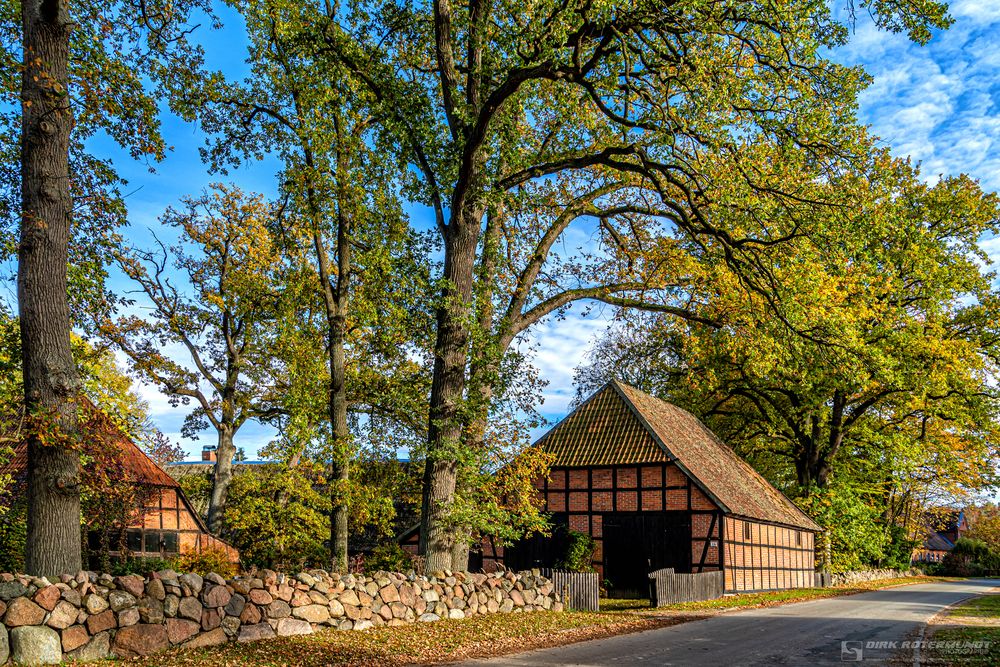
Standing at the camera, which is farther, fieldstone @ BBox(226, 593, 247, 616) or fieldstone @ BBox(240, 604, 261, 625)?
fieldstone @ BBox(240, 604, 261, 625)

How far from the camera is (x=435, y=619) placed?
14.6 metres

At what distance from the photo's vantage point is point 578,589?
19812 millimetres

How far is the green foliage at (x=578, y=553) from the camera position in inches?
987

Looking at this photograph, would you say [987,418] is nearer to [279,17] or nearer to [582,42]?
[582,42]

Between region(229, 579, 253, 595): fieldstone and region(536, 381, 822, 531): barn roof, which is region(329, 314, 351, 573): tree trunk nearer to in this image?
region(229, 579, 253, 595): fieldstone

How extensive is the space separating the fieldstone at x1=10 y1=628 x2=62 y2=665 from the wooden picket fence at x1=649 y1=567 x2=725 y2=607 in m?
15.2

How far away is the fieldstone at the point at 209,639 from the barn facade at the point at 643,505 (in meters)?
15.3

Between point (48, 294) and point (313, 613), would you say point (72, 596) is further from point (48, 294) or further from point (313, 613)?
point (48, 294)

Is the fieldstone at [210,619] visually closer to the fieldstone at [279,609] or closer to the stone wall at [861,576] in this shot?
the fieldstone at [279,609]

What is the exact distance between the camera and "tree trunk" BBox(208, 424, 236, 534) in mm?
29172

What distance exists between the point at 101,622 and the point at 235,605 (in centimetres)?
198

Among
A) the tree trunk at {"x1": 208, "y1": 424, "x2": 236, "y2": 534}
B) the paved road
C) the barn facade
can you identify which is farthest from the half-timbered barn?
the paved road

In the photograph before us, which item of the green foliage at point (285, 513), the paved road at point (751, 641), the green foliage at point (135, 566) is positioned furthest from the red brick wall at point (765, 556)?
the green foliage at point (135, 566)

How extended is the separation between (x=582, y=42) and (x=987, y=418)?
2879cm
